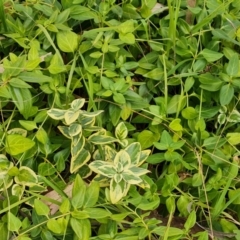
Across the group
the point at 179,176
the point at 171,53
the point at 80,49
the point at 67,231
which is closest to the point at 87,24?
the point at 80,49

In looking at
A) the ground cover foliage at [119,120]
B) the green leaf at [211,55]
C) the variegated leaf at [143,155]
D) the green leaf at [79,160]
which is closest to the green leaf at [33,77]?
the ground cover foliage at [119,120]

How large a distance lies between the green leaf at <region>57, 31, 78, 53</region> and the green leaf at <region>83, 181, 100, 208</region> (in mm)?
452

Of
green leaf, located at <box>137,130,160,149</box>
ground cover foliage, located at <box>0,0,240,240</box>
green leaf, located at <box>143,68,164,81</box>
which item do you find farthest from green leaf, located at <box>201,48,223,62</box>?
green leaf, located at <box>137,130,160,149</box>

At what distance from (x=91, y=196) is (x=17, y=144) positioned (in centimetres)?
23

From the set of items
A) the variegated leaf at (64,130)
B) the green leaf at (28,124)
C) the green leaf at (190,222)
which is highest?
the green leaf at (28,124)

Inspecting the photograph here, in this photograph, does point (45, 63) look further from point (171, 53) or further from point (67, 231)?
point (67, 231)

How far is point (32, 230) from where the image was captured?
48.4 inches

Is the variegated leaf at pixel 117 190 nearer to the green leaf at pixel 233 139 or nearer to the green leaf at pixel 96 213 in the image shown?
the green leaf at pixel 96 213

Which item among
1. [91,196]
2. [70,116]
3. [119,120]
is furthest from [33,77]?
[91,196]

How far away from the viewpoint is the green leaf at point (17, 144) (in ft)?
4.20

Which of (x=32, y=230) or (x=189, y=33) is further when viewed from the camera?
(x=189, y=33)

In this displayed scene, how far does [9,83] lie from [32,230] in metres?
0.39

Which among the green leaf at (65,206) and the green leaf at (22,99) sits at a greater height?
the green leaf at (22,99)

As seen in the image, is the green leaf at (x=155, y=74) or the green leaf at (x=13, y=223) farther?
the green leaf at (x=155, y=74)
